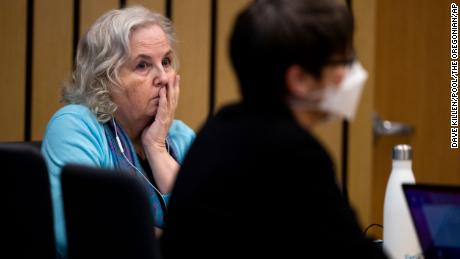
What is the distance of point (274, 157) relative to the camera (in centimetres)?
127

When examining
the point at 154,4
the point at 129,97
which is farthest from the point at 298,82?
the point at 154,4

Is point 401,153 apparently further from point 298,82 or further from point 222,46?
point 222,46

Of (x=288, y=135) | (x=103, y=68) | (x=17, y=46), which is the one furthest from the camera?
(x=17, y=46)

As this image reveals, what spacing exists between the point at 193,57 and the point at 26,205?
6.16 ft

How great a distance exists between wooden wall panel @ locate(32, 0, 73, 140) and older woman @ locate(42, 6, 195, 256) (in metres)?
0.73

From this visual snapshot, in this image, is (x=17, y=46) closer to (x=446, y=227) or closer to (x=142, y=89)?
(x=142, y=89)

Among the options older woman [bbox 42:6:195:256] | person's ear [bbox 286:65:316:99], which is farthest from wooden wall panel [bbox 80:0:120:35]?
person's ear [bbox 286:65:316:99]

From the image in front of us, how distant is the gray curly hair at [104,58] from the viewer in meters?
2.47

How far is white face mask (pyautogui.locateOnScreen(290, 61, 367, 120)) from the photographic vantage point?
139 centimetres

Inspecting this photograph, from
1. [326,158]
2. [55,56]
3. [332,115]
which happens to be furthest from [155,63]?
[326,158]

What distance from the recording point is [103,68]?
247cm

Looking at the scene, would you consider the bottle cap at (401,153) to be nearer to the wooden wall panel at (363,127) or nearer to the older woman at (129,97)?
the older woman at (129,97)

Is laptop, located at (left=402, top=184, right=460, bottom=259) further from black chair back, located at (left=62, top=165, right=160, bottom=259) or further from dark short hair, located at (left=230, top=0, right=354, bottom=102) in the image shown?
black chair back, located at (left=62, top=165, right=160, bottom=259)

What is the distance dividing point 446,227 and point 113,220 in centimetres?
61
